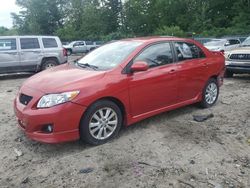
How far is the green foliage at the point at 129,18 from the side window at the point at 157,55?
91.7 feet

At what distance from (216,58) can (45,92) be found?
13.2 feet

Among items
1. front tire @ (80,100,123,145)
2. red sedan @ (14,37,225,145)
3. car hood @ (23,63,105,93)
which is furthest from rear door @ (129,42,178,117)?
car hood @ (23,63,105,93)

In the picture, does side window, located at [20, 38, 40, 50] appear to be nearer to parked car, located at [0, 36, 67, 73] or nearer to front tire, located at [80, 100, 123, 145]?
parked car, located at [0, 36, 67, 73]

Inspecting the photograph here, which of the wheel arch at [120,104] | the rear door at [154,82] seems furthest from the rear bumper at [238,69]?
the wheel arch at [120,104]

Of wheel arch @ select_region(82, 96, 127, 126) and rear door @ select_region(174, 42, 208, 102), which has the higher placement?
rear door @ select_region(174, 42, 208, 102)

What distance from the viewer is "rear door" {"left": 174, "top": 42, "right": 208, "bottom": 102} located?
602 centimetres

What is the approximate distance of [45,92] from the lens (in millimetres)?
4527

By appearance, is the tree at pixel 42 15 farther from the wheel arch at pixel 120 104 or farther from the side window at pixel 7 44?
the wheel arch at pixel 120 104

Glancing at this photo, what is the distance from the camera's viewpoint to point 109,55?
5.59 m

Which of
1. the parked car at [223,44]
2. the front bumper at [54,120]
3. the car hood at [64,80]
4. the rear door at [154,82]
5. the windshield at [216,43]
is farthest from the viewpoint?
the windshield at [216,43]

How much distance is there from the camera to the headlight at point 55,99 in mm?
4410

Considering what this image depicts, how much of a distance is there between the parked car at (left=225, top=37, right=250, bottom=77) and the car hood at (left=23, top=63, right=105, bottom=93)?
270 inches

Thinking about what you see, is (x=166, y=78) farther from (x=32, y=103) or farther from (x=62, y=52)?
(x=62, y=52)

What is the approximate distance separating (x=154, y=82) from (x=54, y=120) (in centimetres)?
191
